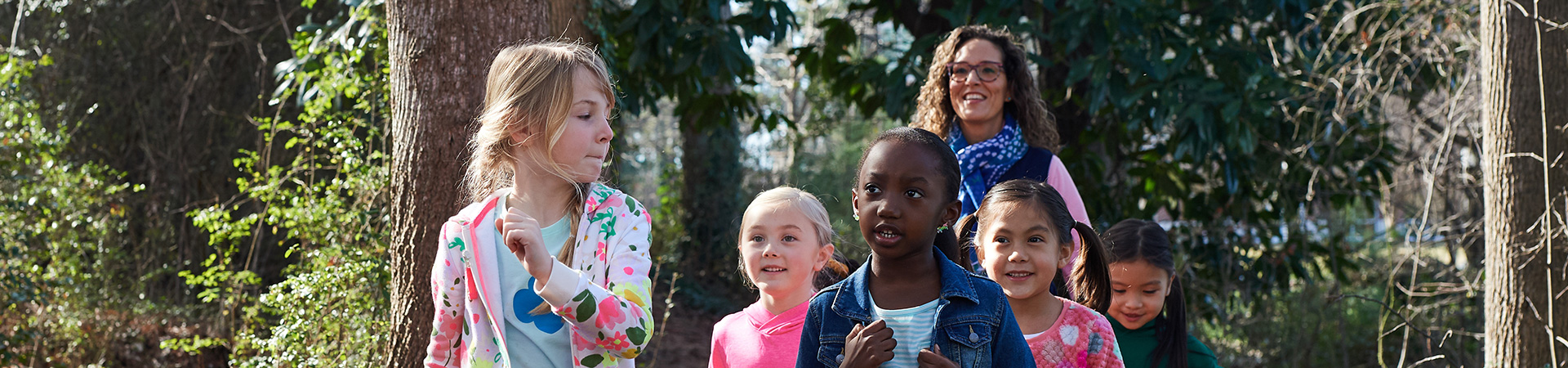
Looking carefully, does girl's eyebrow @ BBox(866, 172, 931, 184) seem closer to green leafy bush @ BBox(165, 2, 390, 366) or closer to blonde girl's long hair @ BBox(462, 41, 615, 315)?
blonde girl's long hair @ BBox(462, 41, 615, 315)

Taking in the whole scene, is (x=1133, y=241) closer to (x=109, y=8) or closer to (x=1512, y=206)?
(x=1512, y=206)

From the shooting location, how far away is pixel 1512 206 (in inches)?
141

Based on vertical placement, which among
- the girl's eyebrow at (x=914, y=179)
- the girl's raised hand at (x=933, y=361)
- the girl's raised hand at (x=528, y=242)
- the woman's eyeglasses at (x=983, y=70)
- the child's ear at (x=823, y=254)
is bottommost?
the girl's raised hand at (x=933, y=361)

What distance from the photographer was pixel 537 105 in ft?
5.79

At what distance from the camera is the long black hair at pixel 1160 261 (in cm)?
249

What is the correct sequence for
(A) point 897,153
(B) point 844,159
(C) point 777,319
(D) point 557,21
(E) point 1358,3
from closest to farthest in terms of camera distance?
(A) point 897,153, (C) point 777,319, (D) point 557,21, (E) point 1358,3, (B) point 844,159

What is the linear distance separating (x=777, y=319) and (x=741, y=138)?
7.90 metres

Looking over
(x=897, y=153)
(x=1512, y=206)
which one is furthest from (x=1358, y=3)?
(x=897, y=153)

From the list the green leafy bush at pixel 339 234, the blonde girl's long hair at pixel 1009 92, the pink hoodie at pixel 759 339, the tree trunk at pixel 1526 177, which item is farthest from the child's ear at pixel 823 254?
the tree trunk at pixel 1526 177

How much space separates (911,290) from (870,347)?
5.8 inches

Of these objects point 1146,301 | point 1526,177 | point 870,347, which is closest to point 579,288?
point 870,347

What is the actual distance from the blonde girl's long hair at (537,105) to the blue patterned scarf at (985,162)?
3.63ft

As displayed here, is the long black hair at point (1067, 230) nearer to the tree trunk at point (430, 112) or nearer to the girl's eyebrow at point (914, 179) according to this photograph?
the girl's eyebrow at point (914, 179)

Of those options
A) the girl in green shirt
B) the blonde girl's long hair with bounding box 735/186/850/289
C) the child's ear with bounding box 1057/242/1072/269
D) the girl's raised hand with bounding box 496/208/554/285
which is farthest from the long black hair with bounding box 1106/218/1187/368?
the girl's raised hand with bounding box 496/208/554/285
